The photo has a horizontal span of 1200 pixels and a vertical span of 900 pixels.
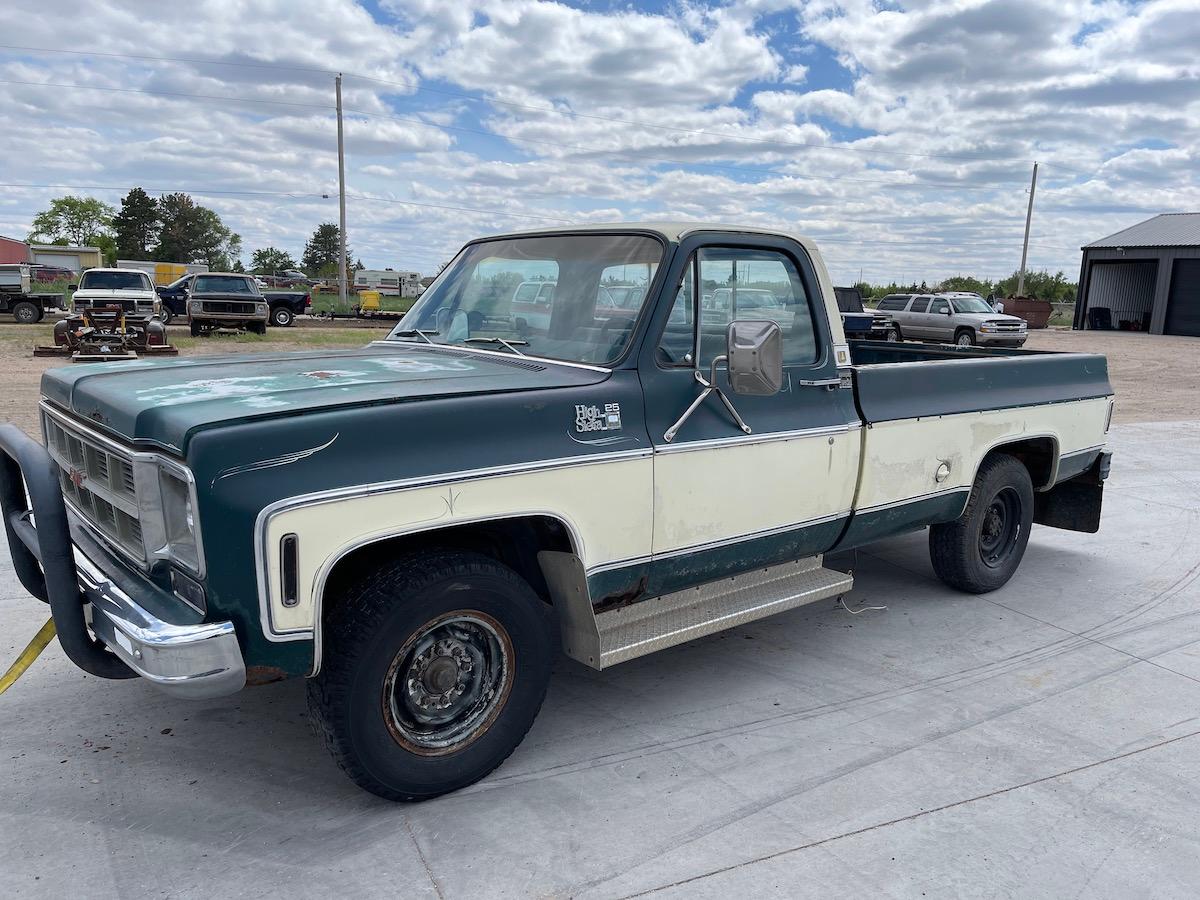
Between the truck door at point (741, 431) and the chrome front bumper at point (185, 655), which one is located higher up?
the truck door at point (741, 431)

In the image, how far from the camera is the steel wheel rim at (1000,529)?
5.69 m

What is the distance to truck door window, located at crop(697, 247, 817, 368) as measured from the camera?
394 centimetres

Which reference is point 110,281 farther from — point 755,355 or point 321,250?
point 321,250

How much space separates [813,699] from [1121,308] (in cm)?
4817

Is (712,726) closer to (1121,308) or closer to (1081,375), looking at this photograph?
(1081,375)

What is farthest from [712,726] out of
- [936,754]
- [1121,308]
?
[1121,308]

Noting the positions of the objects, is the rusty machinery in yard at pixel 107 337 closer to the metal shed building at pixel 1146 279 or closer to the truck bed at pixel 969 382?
the truck bed at pixel 969 382

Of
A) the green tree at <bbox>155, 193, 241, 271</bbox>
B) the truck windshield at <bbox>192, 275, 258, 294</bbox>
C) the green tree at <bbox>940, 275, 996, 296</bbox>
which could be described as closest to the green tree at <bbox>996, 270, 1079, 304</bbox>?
the green tree at <bbox>940, 275, 996, 296</bbox>

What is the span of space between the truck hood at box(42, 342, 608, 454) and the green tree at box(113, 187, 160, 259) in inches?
4046

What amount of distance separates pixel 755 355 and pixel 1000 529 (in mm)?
3124

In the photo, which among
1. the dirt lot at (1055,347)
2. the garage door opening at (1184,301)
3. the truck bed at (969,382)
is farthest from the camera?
the garage door opening at (1184,301)

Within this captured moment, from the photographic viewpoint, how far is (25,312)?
89.2 feet

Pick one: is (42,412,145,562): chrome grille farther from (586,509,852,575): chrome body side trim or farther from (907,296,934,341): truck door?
(907,296,934,341): truck door

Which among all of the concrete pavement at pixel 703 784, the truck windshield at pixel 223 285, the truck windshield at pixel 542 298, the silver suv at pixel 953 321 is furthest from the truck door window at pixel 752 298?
the silver suv at pixel 953 321
